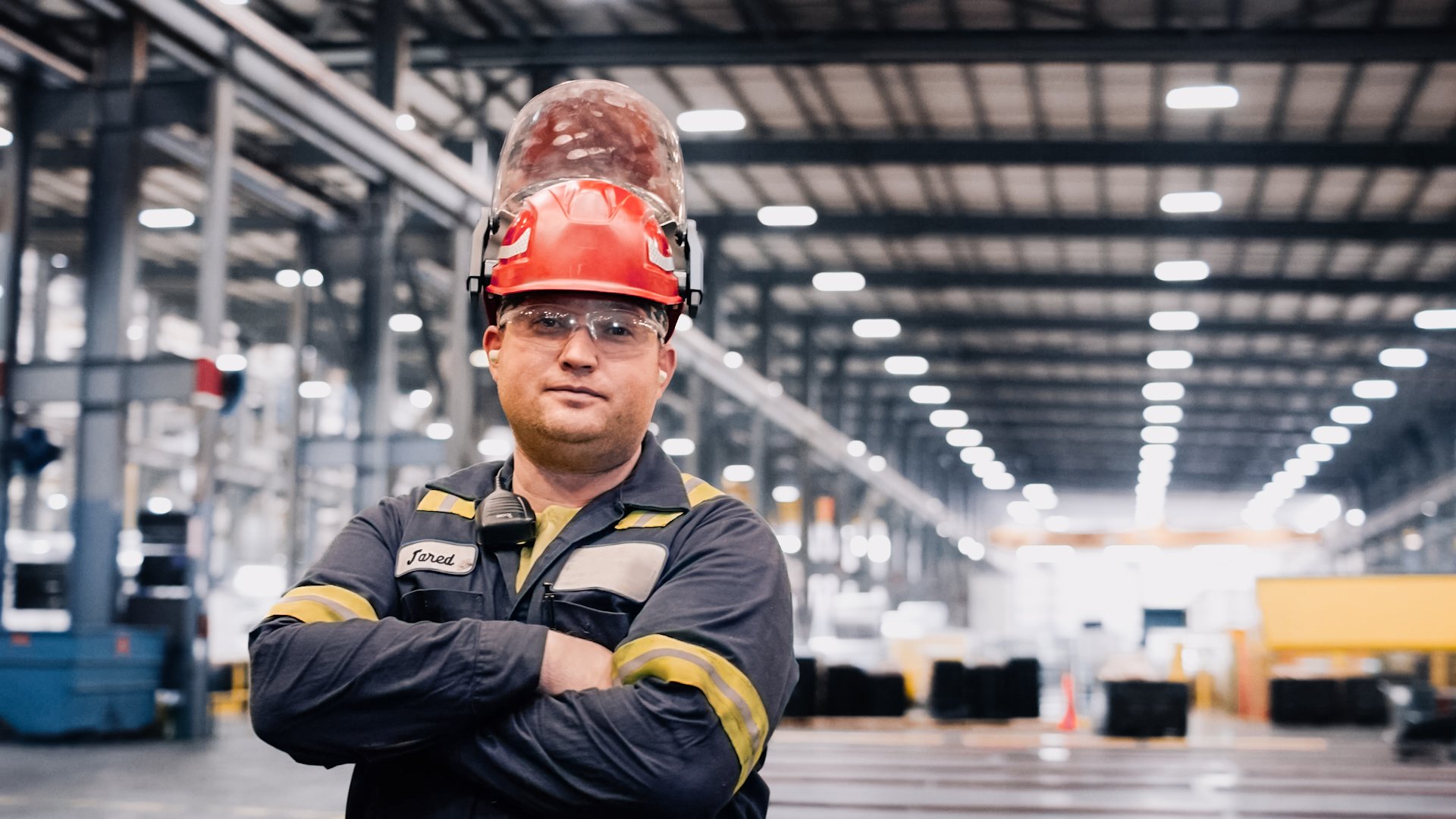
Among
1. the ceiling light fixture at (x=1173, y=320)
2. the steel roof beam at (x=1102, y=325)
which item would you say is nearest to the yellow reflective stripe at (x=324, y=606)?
the steel roof beam at (x=1102, y=325)

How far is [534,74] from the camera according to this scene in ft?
49.9

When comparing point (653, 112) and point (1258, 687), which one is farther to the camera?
point (1258, 687)

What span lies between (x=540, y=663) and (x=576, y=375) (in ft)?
1.22

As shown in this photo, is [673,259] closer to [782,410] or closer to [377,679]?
[377,679]

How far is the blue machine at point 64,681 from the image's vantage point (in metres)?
9.48

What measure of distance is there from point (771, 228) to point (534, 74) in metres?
5.89

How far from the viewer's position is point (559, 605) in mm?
1741

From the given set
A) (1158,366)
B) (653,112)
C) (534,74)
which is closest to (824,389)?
(1158,366)

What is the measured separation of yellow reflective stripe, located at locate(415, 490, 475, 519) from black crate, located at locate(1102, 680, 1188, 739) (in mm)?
13343

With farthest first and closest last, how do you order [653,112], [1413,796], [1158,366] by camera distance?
[1158,366] < [1413,796] < [653,112]

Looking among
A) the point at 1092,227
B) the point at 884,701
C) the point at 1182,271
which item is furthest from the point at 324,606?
the point at 1182,271

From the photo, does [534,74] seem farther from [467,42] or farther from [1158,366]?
[1158,366]

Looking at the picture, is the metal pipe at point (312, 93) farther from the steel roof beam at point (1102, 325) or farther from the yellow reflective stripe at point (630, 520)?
the steel roof beam at point (1102, 325)

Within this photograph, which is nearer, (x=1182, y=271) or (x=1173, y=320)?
(x=1182, y=271)
